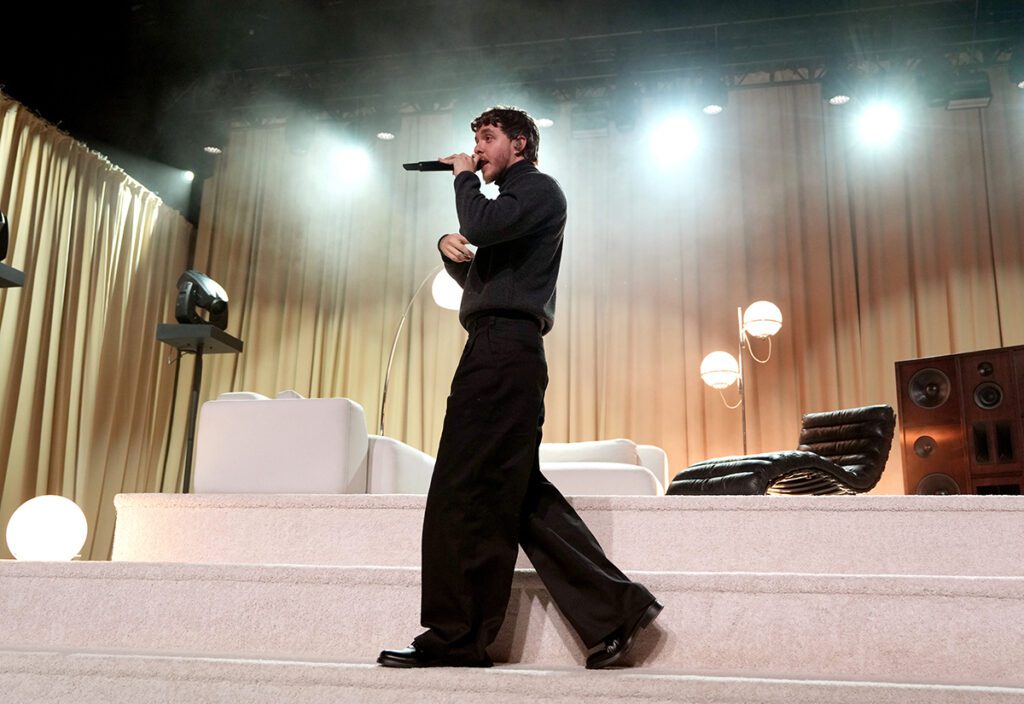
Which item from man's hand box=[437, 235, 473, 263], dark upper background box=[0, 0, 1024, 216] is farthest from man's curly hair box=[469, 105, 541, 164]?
dark upper background box=[0, 0, 1024, 216]

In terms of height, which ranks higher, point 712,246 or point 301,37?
point 301,37

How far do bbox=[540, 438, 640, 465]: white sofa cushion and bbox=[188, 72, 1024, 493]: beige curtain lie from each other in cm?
208

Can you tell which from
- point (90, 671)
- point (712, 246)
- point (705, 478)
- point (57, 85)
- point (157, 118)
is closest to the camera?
point (90, 671)

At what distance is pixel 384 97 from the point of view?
27.6ft

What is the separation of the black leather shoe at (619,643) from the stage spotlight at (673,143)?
699cm

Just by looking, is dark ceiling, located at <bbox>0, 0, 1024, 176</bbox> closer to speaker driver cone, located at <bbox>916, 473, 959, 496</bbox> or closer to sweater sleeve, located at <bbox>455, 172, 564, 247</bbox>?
speaker driver cone, located at <bbox>916, 473, 959, 496</bbox>

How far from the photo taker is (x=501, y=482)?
196 centimetres

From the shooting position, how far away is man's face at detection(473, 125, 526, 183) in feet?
7.27

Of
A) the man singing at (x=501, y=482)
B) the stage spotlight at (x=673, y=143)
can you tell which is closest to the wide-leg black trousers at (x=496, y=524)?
the man singing at (x=501, y=482)

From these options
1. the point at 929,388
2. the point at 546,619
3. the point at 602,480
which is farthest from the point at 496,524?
the point at 929,388

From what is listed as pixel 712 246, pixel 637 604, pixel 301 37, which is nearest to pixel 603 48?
pixel 712 246

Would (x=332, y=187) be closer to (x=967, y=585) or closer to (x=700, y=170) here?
(x=700, y=170)

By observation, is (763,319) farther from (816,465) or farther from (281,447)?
(281,447)

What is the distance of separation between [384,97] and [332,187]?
100cm
